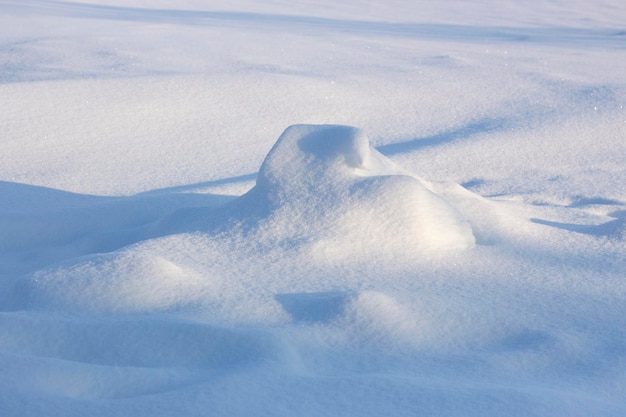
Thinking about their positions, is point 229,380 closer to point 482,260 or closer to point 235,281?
point 235,281

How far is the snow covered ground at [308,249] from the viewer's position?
4.45ft

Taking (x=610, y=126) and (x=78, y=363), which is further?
(x=610, y=126)

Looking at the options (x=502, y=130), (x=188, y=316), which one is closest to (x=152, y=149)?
(x=502, y=130)

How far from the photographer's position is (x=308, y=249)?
1901 mm

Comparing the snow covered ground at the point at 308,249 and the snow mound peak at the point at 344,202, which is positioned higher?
the snow mound peak at the point at 344,202

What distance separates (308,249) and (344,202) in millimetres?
167

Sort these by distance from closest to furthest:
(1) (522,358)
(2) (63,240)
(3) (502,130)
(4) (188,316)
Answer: (1) (522,358), (4) (188,316), (2) (63,240), (3) (502,130)

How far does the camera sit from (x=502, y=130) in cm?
375

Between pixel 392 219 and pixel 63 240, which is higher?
pixel 392 219

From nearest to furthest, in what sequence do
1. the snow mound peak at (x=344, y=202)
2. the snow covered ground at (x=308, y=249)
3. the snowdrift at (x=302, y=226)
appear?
the snow covered ground at (x=308, y=249) < the snowdrift at (x=302, y=226) < the snow mound peak at (x=344, y=202)

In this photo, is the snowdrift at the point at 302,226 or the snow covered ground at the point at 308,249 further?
the snowdrift at the point at 302,226

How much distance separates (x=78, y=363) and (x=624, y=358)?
40.4 inches

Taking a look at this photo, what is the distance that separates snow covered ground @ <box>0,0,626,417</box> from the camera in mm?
1356

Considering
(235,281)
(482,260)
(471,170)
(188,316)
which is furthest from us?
(471,170)
